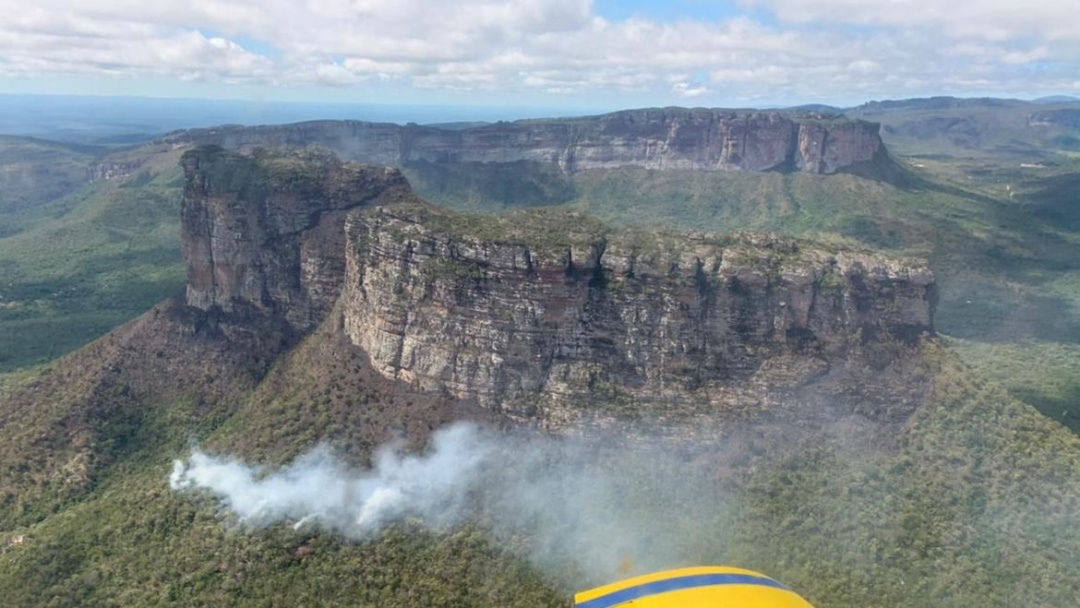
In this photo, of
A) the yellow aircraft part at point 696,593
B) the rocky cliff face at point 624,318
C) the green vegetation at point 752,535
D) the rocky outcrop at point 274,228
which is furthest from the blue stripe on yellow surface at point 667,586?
the rocky outcrop at point 274,228

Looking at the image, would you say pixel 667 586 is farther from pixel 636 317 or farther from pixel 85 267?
pixel 85 267

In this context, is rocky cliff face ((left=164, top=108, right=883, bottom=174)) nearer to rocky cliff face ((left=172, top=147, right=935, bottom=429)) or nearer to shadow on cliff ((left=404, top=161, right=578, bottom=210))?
shadow on cliff ((left=404, top=161, right=578, bottom=210))

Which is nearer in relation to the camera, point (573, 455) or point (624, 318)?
point (573, 455)

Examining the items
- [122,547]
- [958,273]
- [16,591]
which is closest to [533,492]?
[122,547]

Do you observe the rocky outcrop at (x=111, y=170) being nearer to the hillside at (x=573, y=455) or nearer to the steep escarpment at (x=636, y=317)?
the hillside at (x=573, y=455)

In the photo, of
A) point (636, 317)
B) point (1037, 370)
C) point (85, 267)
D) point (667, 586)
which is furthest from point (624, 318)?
point (85, 267)

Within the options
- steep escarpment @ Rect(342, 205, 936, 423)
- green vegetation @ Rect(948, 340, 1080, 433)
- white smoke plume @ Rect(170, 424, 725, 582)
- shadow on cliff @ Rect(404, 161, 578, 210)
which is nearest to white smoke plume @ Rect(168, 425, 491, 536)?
white smoke plume @ Rect(170, 424, 725, 582)
